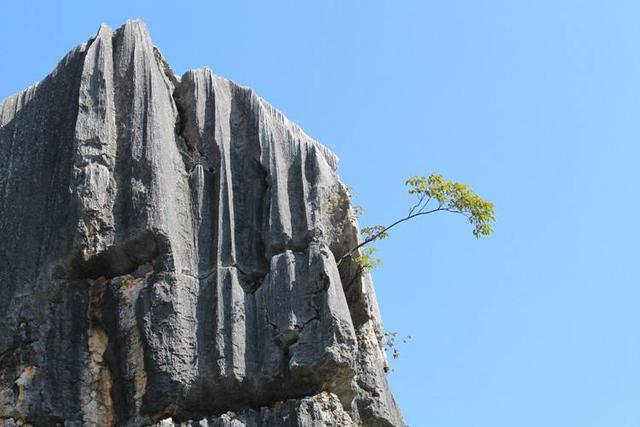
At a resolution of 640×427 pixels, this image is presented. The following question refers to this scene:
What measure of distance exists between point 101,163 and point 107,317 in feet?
7.42

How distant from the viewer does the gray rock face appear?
1719 centimetres

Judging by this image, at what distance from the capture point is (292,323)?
57.1 ft

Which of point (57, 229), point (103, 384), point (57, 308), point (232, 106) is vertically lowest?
point (103, 384)

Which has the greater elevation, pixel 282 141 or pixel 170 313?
pixel 282 141

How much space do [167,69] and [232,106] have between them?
1153 mm

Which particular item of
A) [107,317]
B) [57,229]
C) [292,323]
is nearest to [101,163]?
[57,229]

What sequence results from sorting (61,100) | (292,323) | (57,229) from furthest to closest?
(61,100) → (57,229) → (292,323)

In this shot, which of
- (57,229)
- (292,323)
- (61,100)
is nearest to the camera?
(292,323)

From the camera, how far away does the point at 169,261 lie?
18.0m

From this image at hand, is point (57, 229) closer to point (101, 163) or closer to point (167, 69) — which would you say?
point (101, 163)

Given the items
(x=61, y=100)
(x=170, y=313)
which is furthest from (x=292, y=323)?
(x=61, y=100)

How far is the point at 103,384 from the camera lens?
17.6m

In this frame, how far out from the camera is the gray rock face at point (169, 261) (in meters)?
17.2

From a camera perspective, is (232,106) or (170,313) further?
(232,106)
